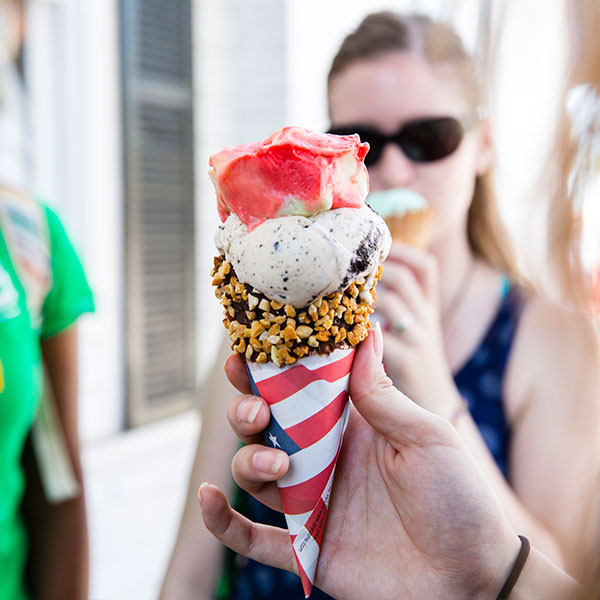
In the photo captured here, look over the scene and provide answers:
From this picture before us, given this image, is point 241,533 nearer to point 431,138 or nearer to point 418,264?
point 418,264

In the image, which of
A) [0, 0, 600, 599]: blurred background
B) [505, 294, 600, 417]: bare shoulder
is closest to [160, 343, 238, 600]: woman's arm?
[505, 294, 600, 417]: bare shoulder

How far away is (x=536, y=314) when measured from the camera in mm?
1496

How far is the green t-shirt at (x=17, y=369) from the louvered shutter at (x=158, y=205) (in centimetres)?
257

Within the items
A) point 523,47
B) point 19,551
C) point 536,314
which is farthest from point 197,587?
point 523,47

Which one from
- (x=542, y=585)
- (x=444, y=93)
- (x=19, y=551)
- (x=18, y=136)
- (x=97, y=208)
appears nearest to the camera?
(x=542, y=585)

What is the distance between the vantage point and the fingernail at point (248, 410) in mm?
777

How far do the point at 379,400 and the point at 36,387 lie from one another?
1.10 m

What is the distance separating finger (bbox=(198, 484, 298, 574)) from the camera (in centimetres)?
83

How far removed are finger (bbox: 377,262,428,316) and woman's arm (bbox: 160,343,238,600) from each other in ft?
1.47

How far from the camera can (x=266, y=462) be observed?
0.77 metres

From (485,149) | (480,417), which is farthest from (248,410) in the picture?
(485,149)

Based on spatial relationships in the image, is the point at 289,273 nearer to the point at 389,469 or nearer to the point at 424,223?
the point at 389,469

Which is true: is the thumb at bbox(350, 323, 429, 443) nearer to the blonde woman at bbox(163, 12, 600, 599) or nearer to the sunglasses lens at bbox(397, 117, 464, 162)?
the blonde woman at bbox(163, 12, 600, 599)

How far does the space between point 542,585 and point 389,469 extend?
0.25 meters
